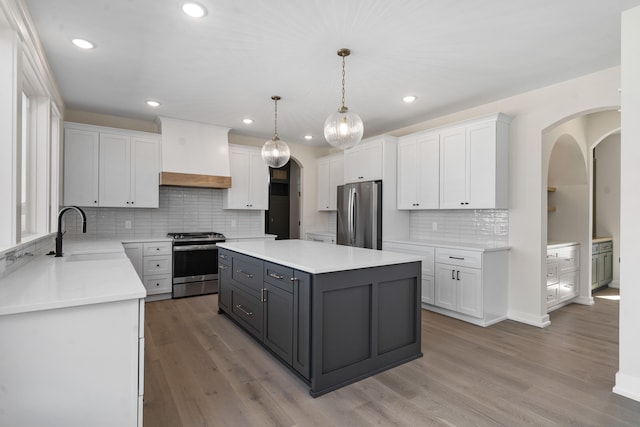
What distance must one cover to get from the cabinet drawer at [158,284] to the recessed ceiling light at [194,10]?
350 centimetres

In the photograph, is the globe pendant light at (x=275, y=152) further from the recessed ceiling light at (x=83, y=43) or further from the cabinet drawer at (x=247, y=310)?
the recessed ceiling light at (x=83, y=43)

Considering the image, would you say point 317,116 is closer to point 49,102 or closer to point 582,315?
point 49,102

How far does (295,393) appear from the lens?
7.41 ft

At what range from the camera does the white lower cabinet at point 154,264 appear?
4477 millimetres

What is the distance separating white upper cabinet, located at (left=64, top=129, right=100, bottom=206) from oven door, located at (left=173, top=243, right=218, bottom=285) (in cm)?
127

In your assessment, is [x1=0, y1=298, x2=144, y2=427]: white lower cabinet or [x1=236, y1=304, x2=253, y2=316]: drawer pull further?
[x1=236, y1=304, x2=253, y2=316]: drawer pull

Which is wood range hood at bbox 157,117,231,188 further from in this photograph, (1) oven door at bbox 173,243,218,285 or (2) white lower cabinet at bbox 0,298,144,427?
(2) white lower cabinet at bbox 0,298,144,427

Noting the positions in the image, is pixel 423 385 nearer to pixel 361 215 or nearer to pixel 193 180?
pixel 361 215

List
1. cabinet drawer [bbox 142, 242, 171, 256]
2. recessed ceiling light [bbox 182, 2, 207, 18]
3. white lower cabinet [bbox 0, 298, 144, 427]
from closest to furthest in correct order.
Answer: white lower cabinet [bbox 0, 298, 144, 427] < recessed ceiling light [bbox 182, 2, 207, 18] < cabinet drawer [bbox 142, 242, 171, 256]

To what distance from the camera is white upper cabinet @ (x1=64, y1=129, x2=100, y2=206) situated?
4.24m

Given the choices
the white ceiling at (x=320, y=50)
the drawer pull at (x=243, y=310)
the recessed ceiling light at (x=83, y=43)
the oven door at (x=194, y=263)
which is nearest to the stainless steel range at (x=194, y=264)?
the oven door at (x=194, y=263)

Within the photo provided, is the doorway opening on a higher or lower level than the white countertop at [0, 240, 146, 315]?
higher

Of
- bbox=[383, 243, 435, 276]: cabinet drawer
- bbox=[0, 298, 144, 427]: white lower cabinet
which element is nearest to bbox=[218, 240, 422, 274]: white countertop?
bbox=[0, 298, 144, 427]: white lower cabinet

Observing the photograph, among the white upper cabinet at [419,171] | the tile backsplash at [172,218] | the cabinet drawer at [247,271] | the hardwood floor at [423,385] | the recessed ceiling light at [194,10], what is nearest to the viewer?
the hardwood floor at [423,385]
